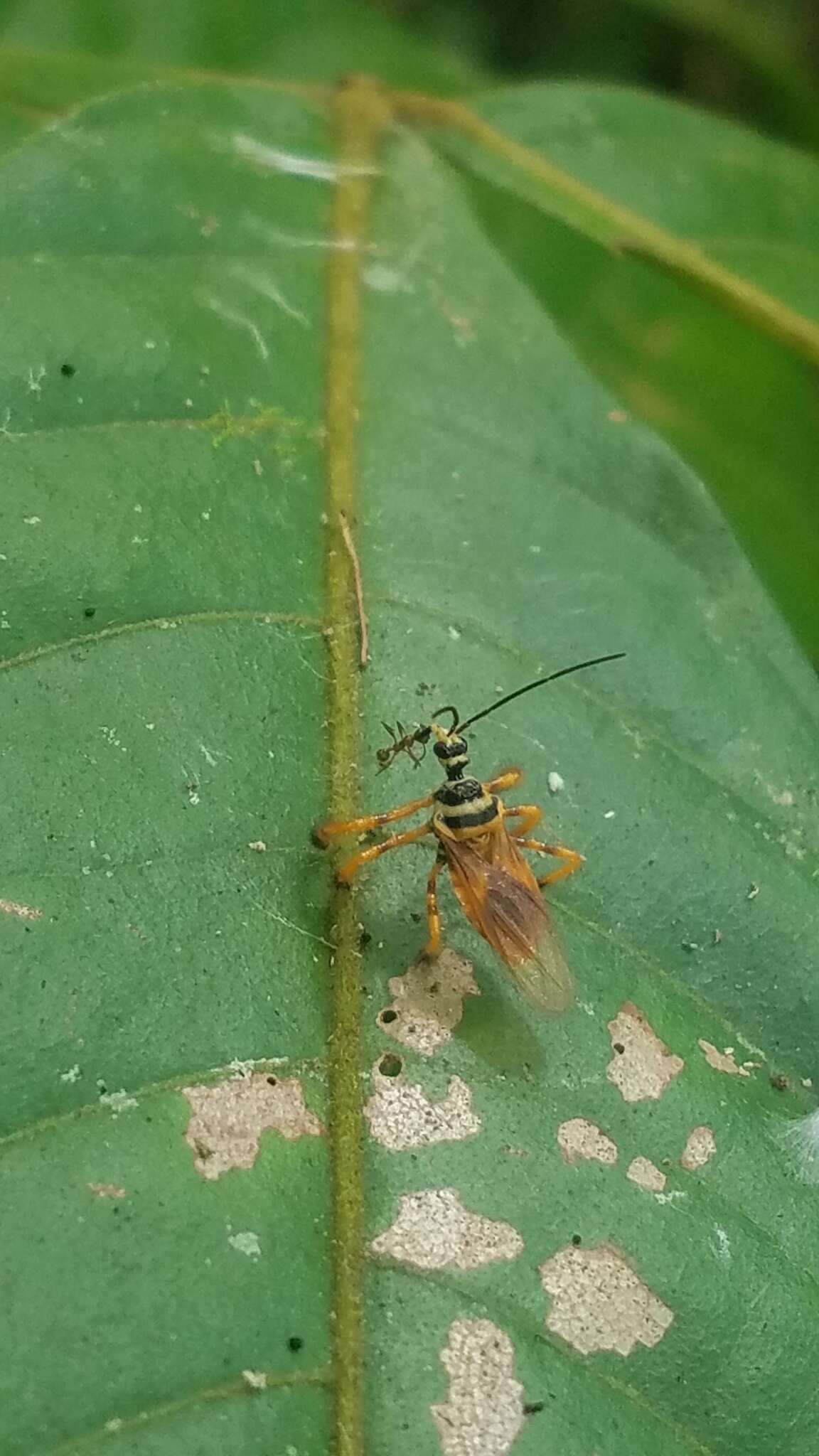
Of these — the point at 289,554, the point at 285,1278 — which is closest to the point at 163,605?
the point at 289,554

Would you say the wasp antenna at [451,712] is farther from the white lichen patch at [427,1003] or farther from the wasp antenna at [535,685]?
the white lichen patch at [427,1003]

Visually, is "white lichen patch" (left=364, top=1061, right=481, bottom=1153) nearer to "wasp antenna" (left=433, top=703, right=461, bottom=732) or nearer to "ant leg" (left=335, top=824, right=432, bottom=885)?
"ant leg" (left=335, top=824, right=432, bottom=885)

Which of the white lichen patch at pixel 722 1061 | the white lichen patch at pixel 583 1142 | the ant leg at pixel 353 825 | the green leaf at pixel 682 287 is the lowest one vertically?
the white lichen patch at pixel 583 1142

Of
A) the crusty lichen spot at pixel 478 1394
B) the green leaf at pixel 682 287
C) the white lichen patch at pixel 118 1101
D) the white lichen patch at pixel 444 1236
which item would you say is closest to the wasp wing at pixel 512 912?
the white lichen patch at pixel 444 1236

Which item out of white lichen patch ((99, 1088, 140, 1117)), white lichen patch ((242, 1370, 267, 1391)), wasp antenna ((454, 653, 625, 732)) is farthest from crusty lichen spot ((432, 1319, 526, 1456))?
wasp antenna ((454, 653, 625, 732))

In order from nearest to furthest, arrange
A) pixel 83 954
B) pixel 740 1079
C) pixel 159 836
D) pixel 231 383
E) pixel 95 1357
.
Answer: pixel 95 1357
pixel 83 954
pixel 159 836
pixel 740 1079
pixel 231 383

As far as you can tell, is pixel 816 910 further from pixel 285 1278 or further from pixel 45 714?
pixel 45 714
